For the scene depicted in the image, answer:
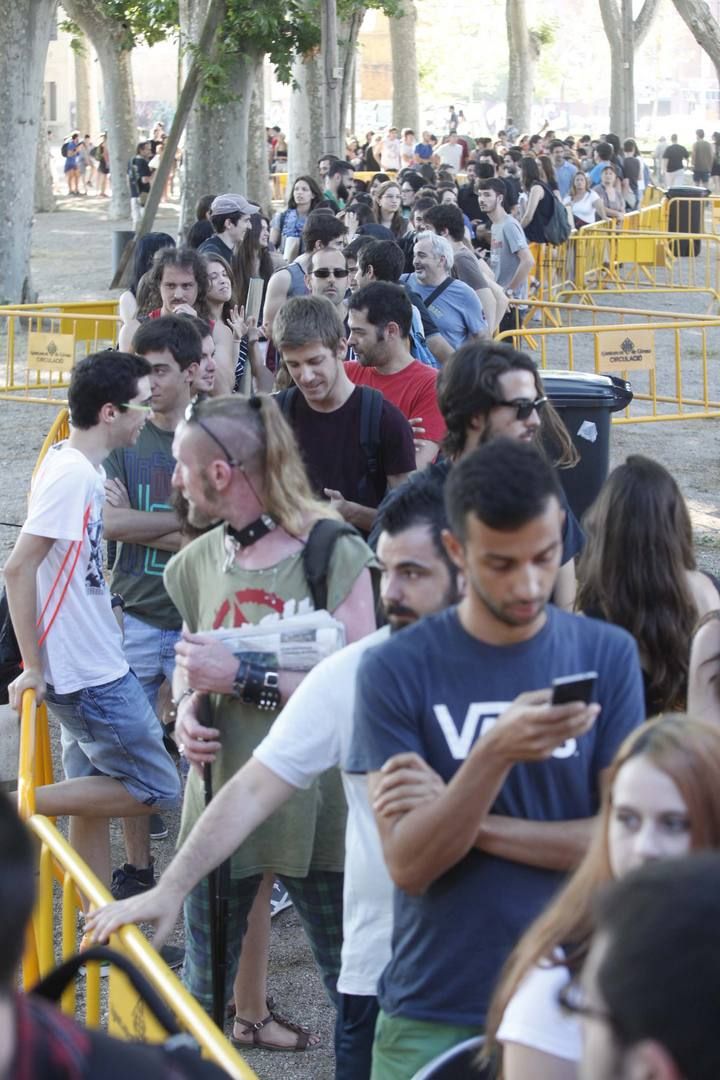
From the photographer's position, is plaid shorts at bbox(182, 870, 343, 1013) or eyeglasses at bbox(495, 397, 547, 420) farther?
eyeglasses at bbox(495, 397, 547, 420)

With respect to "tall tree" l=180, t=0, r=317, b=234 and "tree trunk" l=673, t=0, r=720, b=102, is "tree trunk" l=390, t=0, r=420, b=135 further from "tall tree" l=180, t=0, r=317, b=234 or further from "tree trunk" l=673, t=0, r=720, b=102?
"tall tree" l=180, t=0, r=317, b=234

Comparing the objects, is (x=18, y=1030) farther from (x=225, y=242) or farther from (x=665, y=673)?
(x=225, y=242)

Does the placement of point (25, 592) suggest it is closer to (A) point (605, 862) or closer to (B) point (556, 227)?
(A) point (605, 862)

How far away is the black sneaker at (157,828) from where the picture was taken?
5.73 m

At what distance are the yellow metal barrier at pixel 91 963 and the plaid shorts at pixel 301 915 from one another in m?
0.31

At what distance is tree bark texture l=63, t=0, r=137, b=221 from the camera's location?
109 feet

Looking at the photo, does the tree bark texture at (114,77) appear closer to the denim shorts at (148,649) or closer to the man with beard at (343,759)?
the denim shorts at (148,649)

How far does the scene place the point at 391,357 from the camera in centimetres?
602

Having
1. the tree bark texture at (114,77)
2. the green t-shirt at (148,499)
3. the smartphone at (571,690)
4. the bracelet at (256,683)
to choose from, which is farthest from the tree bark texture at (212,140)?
the smartphone at (571,690)

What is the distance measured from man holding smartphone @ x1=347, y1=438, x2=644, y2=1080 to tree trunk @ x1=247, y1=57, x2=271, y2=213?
23323mm

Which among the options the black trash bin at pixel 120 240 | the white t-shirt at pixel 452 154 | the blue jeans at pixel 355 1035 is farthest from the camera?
the white t-shirt at pixel 452 154

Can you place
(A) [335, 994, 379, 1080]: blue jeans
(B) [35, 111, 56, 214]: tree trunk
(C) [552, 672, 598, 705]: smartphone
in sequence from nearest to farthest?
1. (C) [552, 672, 598, 705]: smartphone
2. (A) [335, 994, 379, 1080]: blue jeans
3. (B) [35, 111, 56, 214]: tree trunk

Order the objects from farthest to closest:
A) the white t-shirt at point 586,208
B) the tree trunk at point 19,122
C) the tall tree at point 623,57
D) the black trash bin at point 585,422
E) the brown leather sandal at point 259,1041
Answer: the tall tree at point 623,57 < the white t-shirt at point 586,208 < the tree trunk at point 19,122 < the black trash bin at point 585,422 < the brown leather sandal at point 259,1041

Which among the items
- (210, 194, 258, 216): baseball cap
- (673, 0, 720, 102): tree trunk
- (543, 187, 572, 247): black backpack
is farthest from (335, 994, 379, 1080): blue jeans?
(673, 0, 720, 102): tree trunk
